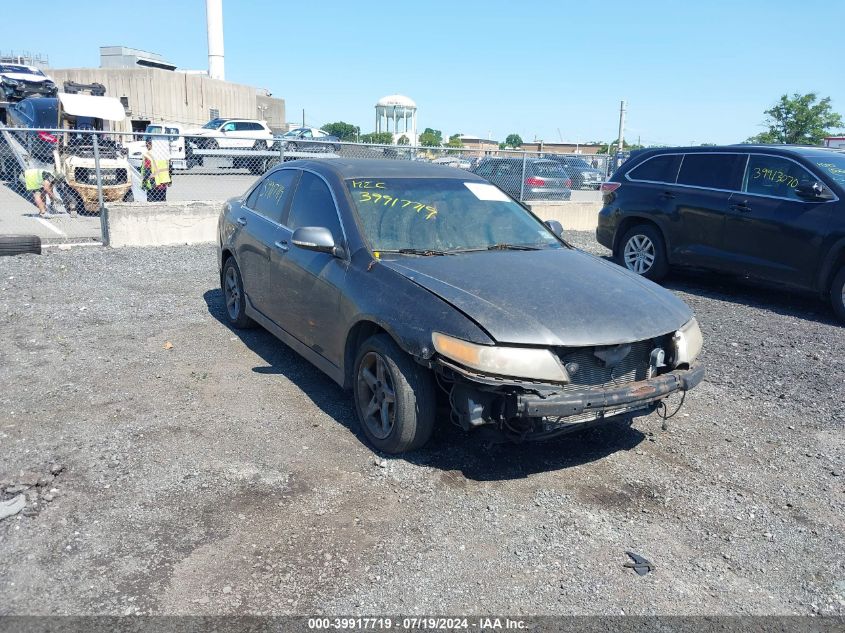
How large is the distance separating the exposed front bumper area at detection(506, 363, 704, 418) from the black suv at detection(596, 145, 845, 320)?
4453 mm

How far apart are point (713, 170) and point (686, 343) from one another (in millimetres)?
5405

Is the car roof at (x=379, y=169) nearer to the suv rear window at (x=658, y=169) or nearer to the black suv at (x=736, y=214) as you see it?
the black suv at (x=736, y=214)

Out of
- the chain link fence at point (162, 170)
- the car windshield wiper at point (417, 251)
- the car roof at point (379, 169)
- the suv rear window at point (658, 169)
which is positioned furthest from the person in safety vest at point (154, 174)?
the car windshield wiper at point (417, 251)

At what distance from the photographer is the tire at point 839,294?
739 centimetres

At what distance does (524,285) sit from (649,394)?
93cm

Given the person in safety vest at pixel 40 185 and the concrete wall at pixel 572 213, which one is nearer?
the person in safety vest at pixel 40 185

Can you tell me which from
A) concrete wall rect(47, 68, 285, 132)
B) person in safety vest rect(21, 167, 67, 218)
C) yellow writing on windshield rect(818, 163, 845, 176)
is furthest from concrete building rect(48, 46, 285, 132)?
yellow writing on windshield rect(818, 163, 845, 176)

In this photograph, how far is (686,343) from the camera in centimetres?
412

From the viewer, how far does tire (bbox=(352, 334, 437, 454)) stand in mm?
3906

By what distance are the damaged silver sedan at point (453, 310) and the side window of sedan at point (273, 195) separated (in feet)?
0.16

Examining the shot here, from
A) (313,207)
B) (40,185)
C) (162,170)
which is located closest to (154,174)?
(162,170)

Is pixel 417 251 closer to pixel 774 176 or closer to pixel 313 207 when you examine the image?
pixel 313 207

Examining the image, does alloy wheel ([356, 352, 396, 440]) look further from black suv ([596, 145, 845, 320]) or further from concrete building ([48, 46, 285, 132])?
concrete building ([48, 46, 285, 132])

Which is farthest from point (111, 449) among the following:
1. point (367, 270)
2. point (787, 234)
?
point (787, 234)
